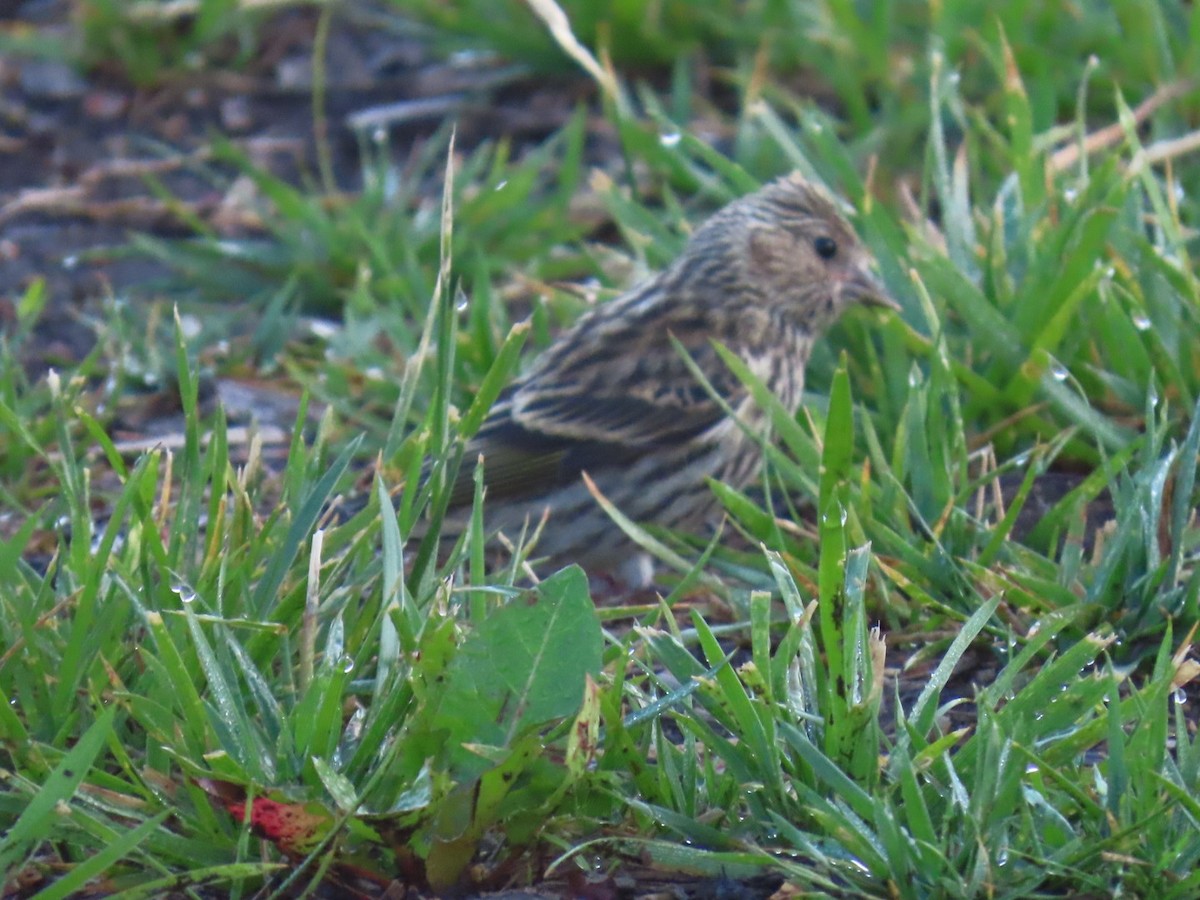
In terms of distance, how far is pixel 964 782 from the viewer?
105 inches

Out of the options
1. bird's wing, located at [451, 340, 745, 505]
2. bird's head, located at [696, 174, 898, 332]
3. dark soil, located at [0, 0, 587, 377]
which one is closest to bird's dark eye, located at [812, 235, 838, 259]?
bird's head, located at [696, 174, 898, 332]

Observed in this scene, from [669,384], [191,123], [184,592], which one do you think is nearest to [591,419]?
[669,384]

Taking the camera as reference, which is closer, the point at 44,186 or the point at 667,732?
the point at 667,732

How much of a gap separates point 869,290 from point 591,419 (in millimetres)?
840

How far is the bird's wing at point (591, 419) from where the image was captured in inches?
185

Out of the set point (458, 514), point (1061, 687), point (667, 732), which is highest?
point (1061, 687)

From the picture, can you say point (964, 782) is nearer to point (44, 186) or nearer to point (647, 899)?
point (647, 899)

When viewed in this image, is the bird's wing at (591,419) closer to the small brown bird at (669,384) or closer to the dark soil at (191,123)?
the small brown bird at (669,384)

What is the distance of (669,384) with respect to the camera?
4820 millimetres

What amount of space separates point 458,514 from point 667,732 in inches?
60.6

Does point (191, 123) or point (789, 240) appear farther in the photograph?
point (191, 123)

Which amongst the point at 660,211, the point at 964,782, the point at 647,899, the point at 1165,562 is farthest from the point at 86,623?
the point at 660,211

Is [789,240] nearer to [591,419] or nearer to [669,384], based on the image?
[669,384]

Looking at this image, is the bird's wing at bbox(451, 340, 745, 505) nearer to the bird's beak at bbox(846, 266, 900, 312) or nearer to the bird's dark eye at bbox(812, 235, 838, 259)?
the bird's beak at bbox(846, 266, 900, 312)
